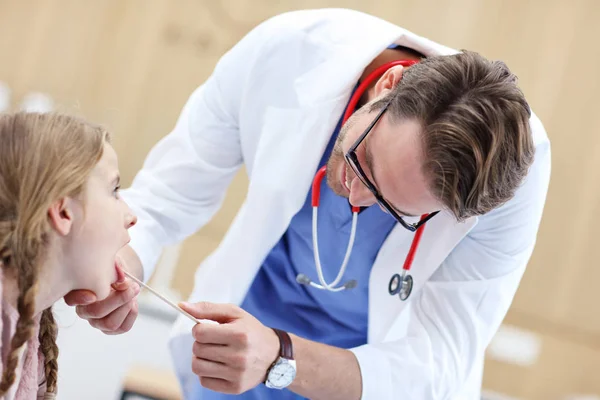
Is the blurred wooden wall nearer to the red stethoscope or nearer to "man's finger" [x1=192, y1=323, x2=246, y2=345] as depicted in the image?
the red stethoscope

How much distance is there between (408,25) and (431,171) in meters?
2.09

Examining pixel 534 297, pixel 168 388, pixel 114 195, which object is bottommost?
pixel 168 388

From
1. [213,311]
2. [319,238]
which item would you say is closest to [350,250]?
[319,238]

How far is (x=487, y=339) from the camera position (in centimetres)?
154

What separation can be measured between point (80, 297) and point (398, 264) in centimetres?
63

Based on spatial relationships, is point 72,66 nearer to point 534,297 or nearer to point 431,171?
point 534,297

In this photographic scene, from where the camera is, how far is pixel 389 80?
4.29ft

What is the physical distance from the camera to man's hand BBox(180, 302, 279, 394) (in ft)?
4.00

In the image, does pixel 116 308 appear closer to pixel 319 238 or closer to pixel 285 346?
pixel 285 346

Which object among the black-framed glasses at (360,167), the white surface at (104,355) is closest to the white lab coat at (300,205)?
the black-framed glasses at (360,167)

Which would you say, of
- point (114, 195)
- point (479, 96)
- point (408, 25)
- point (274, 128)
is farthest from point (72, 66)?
point (479, 96)

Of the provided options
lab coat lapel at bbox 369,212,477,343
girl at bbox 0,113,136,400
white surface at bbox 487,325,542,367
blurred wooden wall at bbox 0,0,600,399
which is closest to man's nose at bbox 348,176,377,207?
lab coat lapel at bbox 369,212,477,343

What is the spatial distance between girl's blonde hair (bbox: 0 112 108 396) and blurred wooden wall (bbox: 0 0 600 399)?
2.02 m

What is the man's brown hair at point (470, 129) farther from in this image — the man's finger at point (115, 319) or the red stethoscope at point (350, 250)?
the man's finger at point (115, 319)
